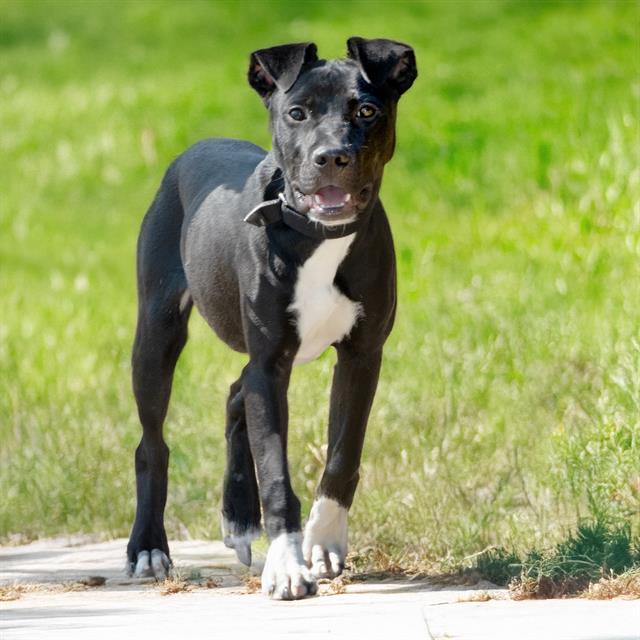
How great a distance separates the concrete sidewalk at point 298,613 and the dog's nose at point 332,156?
4.36ft

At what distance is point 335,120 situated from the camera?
4.92m

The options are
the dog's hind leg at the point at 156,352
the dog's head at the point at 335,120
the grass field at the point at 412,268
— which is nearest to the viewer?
the dog's head at the point at 335,120

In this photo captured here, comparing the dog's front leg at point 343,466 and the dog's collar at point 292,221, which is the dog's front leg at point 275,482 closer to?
the dog's front leg at point 343,466

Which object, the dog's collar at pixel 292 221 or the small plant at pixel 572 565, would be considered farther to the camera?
the dog's collar at pixel 292 221

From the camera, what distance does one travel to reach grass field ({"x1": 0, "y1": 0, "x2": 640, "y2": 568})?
21.1ft

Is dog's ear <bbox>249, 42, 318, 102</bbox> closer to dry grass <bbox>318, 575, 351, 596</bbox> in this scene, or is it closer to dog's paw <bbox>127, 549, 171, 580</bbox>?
dry grass <bbox>318, 575, 351, 596</bbox>

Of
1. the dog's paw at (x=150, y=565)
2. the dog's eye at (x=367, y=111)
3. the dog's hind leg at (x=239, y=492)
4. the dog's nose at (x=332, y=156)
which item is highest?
the dog's eye at (x=367, y=111)

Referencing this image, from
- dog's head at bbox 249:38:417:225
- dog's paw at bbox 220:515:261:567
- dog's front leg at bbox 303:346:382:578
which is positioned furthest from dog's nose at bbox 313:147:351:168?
dog's paw at bbox 220:515:261:567

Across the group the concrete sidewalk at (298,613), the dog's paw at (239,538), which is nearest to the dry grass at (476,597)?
the concrete sidewalk at (298,613)

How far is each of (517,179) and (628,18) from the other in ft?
15.4

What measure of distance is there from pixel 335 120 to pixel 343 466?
116 centimetres

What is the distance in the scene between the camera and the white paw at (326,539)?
5180 mm

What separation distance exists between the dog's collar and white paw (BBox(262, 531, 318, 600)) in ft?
3.16

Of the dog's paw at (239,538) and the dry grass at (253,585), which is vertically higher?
the dog's paw at (239,538)
